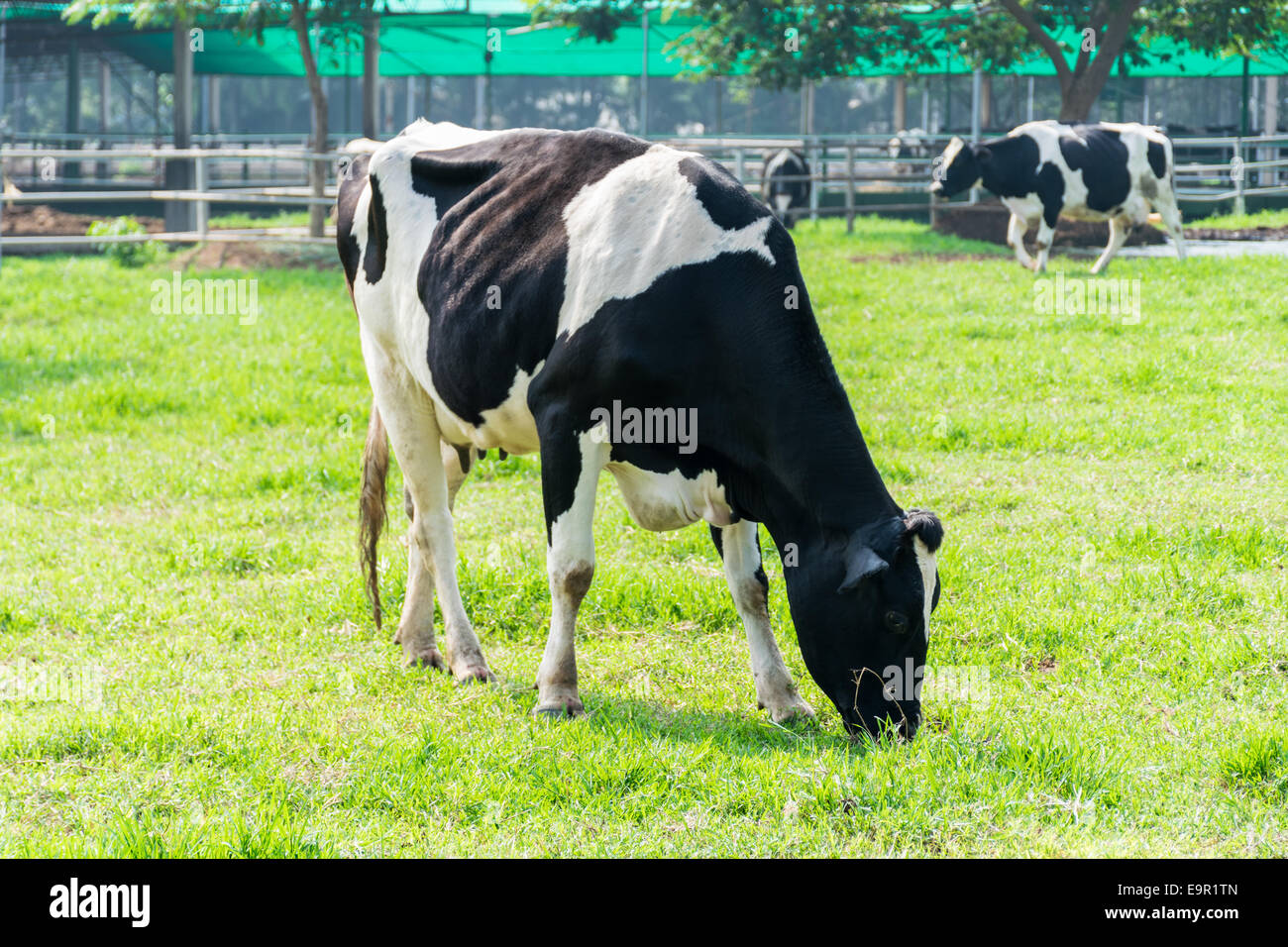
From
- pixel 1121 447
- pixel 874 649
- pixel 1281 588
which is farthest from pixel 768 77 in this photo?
pixel 874 649

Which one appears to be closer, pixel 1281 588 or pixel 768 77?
A: pixel 1281 588

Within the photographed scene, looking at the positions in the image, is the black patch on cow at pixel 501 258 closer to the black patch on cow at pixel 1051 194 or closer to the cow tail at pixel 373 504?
the cow tail at pixel 373 504

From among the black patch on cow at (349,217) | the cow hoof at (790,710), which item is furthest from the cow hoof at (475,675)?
the black patch on cow at (349,217)

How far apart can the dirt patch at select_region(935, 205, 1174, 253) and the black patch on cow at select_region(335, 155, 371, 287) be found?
13619mm

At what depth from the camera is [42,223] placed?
20.9 m

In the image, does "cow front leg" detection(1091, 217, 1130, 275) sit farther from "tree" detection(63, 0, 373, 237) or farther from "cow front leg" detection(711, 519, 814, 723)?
"cow front leg" detection(711, 519, 814, 723)

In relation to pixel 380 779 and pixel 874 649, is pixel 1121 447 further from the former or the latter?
pixel 380 779

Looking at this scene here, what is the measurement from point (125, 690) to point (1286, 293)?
30.9ft

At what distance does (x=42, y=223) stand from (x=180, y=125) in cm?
264

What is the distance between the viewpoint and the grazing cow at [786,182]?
854 inches

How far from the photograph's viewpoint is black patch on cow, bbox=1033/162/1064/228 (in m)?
15.3

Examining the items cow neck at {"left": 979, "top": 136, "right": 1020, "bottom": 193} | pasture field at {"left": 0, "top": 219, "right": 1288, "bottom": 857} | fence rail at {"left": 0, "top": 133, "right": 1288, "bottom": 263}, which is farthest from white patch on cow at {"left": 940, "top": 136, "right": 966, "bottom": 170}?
pasture field at {"left": 0, "top": 219, "right": 1288, "bottom": 857}

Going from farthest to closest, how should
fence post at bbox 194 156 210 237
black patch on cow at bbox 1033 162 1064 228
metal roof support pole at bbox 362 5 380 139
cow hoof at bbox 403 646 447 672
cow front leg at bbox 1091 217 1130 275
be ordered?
metal roof support pole at bbox 362 5 380 139 → fence post at bbox 194 156 210 237 → black patch on cow at bbox 1033 162 1064 228 → cow front leg at bbox 1091 217 1130 275 → cow hoof at bbox 403 646 447 672
